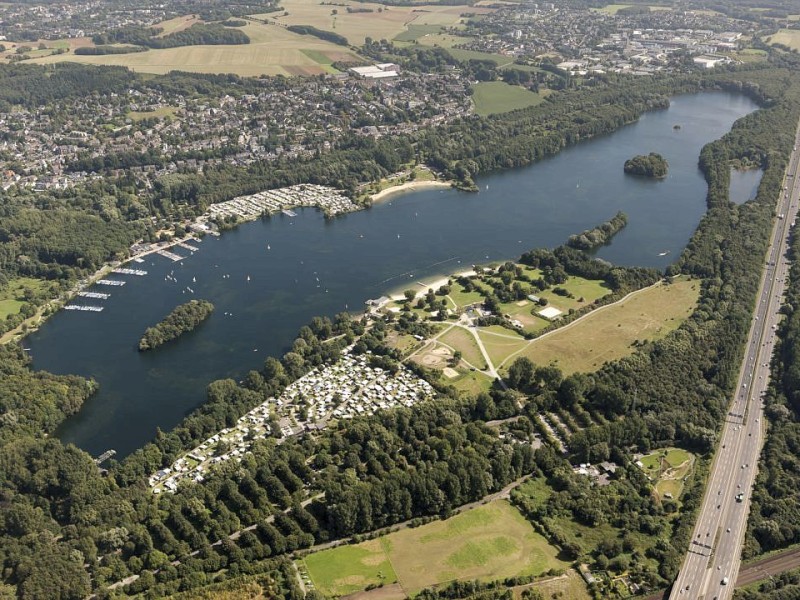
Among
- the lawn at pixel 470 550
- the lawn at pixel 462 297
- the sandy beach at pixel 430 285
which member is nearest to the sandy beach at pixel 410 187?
the sandy beach at pixel 430 285

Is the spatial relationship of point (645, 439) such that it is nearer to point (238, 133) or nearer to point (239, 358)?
point (239, 358)

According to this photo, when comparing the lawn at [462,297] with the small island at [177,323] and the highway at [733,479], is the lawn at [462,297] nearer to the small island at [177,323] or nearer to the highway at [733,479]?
the small island at [177,323]

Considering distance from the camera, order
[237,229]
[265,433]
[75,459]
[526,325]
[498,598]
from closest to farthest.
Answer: [498,598]
[75,459]
[265,433]
[526,325]
[237,229]

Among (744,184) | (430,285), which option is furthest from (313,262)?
(744,184)

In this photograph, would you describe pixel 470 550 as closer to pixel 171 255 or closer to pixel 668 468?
pixel 668 468

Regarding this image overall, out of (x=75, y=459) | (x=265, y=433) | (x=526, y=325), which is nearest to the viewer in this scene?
(x=75, y=459)

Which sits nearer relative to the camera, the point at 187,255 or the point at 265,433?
the point at 265,433

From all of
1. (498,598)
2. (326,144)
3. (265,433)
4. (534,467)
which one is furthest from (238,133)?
(498,598)
